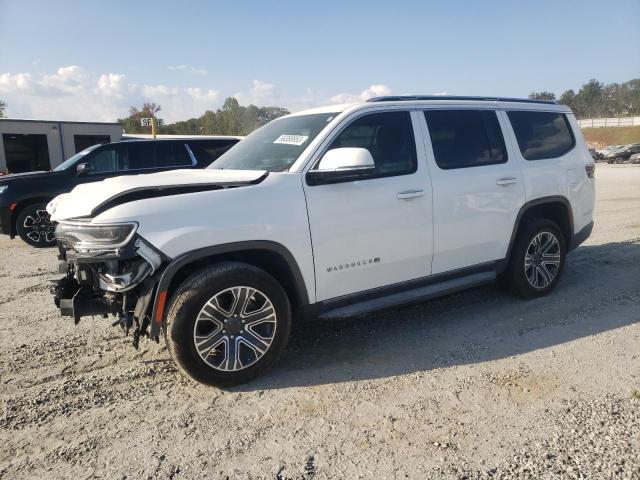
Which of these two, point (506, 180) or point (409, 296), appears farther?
point (506, 180)

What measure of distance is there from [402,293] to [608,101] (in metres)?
123

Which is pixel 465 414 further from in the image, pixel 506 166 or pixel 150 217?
pixel 506 166

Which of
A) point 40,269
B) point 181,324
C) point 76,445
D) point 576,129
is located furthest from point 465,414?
point 40,269

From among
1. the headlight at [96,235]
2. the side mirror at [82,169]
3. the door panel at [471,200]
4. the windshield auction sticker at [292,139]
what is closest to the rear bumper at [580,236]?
the door panel at [471,200]

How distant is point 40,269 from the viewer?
22.8 feet

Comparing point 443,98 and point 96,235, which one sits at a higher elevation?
point 443,98

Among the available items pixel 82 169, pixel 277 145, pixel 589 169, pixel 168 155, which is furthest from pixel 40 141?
pixel 589 169

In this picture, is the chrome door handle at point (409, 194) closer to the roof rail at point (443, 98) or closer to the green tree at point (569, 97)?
the roof rail at point (443, 98)

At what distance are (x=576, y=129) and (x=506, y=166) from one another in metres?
1.47

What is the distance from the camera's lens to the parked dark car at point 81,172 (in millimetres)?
8781

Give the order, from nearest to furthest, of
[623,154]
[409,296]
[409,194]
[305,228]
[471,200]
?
1. [305,228]
2. [409,194]
3. [409,296]
4. [471,200]
5. [623,154]

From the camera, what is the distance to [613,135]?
2835 inches

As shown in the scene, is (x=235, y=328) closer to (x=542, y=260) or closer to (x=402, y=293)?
(x=402, y=293)

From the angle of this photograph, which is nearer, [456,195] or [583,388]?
[583,388]
